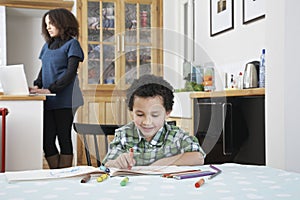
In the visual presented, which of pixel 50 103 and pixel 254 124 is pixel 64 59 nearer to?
pixel 50 103

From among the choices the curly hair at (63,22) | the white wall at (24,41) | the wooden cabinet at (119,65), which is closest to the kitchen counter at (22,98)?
the curly hair at (63,22)

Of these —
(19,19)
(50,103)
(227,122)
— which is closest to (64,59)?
(50,103)

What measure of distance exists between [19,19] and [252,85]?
3.22 meters

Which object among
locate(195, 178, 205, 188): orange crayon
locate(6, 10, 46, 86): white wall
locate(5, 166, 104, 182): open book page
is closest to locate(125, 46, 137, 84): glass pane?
locate(5, 166, 104, 182): open book page

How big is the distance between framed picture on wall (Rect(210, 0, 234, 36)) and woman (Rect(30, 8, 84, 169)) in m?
1.21

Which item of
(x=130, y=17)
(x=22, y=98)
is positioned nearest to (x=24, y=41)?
(x=130, y=17)

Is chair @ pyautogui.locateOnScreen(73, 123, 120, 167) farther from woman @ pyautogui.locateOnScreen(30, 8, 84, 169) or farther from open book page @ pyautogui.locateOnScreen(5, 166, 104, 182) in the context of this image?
woman @ pyautogui.locateOnScreen(30, 8, 84, 169)

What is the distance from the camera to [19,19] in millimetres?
5031

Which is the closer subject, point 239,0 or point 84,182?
point 84,182

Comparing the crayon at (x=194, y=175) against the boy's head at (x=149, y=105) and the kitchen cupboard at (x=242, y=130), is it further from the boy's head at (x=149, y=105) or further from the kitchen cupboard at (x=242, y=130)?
the kitchen cupboard at (x=242, y=130)

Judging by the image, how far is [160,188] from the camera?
2.70ft

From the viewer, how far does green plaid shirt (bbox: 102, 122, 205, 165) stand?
4.06ft

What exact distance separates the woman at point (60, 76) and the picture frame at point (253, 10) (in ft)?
3.90

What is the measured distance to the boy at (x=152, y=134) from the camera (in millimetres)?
1210
